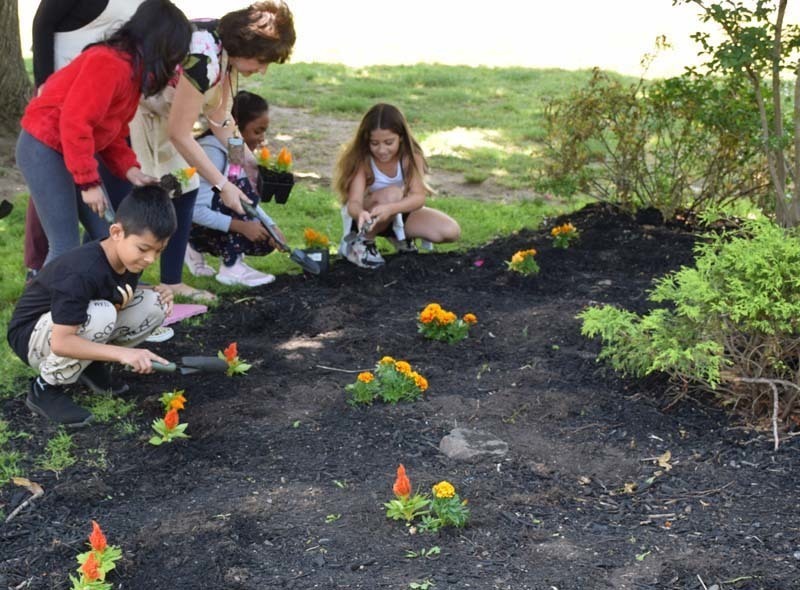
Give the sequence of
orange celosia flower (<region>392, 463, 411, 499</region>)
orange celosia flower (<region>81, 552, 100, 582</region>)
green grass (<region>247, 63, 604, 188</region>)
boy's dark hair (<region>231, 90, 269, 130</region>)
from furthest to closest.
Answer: green grass (<region>247, 63, 604, 188</region>) → boy's dark hair (<region>231, 90, 269, 130</region>) → orange celosia flower (<region>392, 463, 411, 499</region>) → orange celosia flower (<region>81, 552, 100, 582</region>)

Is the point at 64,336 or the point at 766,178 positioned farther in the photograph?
the point at 766,178

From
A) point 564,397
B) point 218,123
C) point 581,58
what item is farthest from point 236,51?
point 581,58

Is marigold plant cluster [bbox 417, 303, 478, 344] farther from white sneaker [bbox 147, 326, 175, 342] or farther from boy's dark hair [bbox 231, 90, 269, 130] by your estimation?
boy's dark hair [bbox 231, 90, 269, 130]

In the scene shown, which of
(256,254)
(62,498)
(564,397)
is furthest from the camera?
(256,254)

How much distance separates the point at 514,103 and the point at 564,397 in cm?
766

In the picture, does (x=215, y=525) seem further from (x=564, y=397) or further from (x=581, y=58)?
(x=581, y=58)

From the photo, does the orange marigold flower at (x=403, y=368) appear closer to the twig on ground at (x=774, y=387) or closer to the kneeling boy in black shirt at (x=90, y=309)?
the kneeling boy in black shirt at (x=90, y=309)

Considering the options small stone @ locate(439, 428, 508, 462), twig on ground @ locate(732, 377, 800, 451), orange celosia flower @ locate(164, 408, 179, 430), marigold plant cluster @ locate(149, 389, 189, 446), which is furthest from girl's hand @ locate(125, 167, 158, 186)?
twig on ground @ locate(732, 377, 800, 451)

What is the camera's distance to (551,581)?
9.99ft

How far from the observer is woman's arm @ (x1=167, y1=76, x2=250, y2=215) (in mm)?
5008

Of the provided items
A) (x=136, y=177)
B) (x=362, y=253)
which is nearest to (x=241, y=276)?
(x=362, y=253)

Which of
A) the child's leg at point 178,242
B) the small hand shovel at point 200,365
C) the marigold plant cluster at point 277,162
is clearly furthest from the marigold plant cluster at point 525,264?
the small hand shovel at point 200,365

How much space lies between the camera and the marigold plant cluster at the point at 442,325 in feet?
15.9

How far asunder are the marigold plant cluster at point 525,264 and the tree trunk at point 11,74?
4.32m
